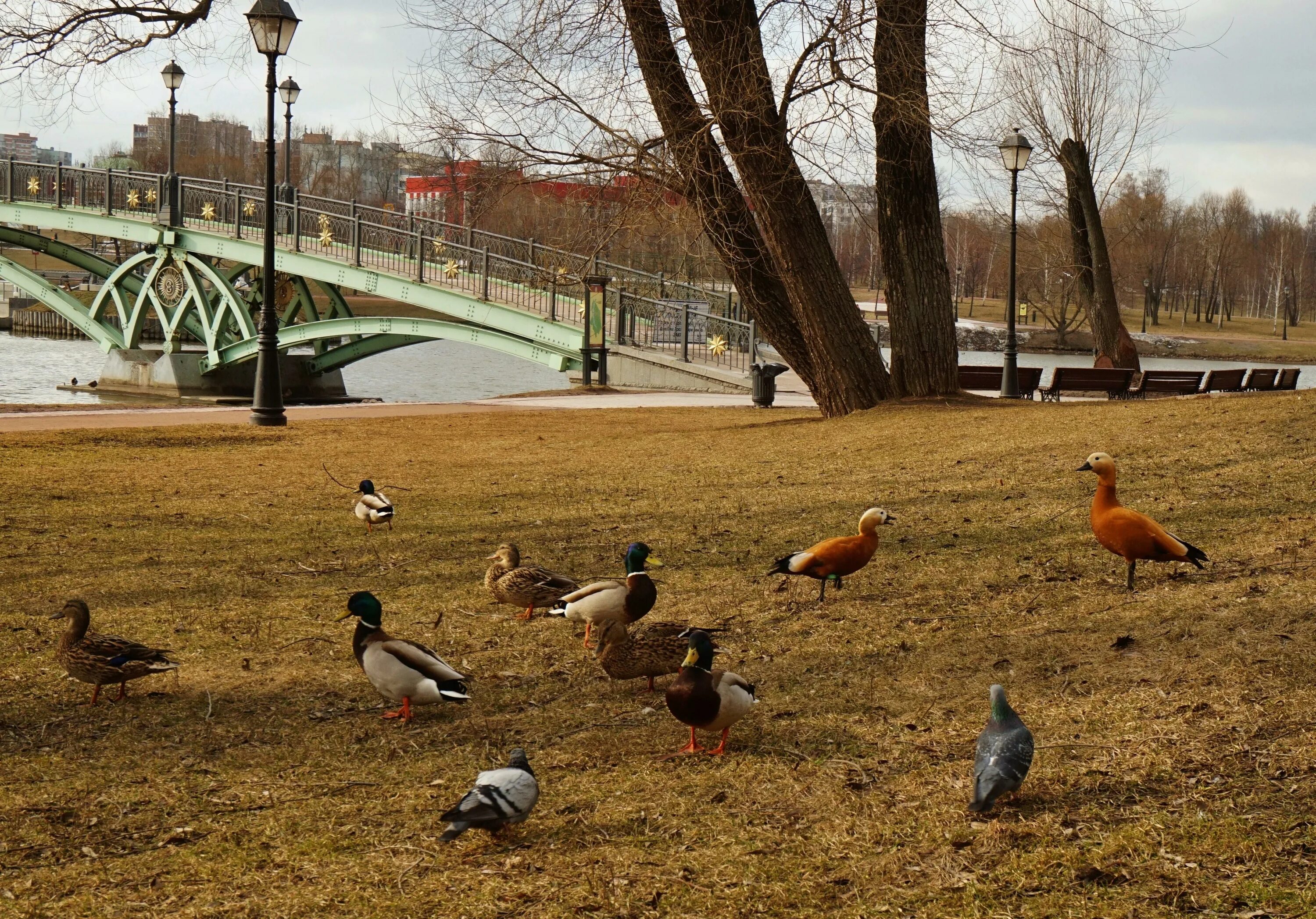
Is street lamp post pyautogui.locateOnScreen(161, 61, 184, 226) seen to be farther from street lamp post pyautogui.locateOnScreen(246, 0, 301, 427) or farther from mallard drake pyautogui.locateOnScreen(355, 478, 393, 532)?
mallard drake pyautogui.locateOnScreen(355, 478, 393, 532)

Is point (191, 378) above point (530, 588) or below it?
below

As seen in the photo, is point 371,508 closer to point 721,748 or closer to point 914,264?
point 721,748

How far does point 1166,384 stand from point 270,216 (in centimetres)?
1546

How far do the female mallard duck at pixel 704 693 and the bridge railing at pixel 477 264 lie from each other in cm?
2086

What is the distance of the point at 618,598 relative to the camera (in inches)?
233

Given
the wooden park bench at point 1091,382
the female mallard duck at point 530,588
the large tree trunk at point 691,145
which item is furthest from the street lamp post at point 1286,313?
the female mallard duck at point 530,588

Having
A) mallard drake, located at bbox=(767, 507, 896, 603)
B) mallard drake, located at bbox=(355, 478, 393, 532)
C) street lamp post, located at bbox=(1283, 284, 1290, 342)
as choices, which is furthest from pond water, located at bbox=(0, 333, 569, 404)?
street lamp post, located at bbox=(1283, 284, 1290, 342)

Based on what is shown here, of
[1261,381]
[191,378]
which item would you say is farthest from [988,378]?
[191,378]

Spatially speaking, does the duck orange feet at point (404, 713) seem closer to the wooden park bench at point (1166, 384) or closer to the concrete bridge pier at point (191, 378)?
the wooden park bench at point (1166, 384)

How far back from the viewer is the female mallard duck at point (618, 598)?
5871mm

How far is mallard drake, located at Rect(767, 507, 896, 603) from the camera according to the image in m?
6.30

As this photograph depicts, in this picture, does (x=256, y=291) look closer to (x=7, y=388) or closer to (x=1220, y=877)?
(x=7, y=388)

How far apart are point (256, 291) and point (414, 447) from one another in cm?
2388

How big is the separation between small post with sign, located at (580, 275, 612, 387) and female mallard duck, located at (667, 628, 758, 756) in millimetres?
21581
